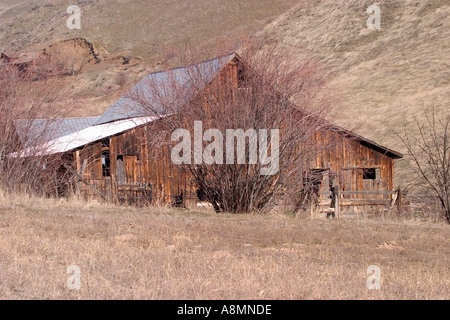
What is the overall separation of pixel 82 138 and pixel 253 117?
370 inches

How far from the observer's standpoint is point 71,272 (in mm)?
7570

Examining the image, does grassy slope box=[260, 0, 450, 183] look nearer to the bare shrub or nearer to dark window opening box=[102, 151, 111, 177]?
dark window opening box=[102, 151, 111, 177]

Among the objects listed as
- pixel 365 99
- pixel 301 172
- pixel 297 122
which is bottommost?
pixel 301 172

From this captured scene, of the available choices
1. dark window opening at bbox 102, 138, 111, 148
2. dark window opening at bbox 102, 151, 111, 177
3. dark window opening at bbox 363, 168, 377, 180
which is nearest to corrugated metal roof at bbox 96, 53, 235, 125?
dark window opening at bbox 102, 138, 111, 148

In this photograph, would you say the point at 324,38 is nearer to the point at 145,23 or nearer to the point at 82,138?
the point at 145,23

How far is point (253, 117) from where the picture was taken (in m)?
17.3

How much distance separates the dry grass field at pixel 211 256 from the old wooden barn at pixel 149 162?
6.12 meters

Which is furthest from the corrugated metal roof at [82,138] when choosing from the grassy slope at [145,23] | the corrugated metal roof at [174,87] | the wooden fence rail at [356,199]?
the grassy slope at [145,23]

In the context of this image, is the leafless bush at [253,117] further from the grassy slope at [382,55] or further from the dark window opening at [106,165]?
the grassy slope at [382,55]

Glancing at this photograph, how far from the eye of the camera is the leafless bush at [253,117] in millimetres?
17469

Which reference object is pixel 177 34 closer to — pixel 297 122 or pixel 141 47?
pixel 141 47

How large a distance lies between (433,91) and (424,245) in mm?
34838

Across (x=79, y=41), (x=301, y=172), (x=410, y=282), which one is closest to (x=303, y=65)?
(x=301, y=172)

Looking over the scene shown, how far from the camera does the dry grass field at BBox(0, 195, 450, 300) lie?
7035 mm
